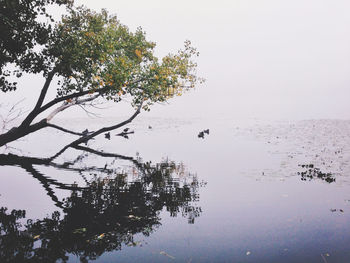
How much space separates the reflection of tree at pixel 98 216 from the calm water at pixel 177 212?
0.14 ft

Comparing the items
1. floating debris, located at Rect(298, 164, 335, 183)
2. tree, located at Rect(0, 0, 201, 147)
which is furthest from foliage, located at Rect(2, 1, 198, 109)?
floating debris, located at Rect(298, 164, 335, 183)

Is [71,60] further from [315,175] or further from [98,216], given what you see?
[315,175]

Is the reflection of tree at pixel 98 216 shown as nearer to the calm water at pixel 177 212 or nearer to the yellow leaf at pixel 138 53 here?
the calm water at pixel 177 212

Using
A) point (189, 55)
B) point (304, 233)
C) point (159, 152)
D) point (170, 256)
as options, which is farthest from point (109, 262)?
point (159, 152)

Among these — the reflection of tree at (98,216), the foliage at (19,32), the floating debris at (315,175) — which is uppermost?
the foliage at (19,32)

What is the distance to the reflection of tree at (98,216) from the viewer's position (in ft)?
27.9

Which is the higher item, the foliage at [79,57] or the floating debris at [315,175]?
the foliage at [79,57]

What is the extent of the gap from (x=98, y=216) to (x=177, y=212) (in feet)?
10.8

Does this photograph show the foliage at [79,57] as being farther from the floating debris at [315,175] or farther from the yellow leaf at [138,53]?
the floating debris at [315,175]

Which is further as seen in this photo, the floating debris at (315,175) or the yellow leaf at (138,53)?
the yellow leaf at (138,53)

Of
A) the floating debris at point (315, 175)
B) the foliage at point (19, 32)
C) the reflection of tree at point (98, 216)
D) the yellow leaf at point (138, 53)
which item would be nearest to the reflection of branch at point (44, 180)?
the reflection of tree at point (98, 216)

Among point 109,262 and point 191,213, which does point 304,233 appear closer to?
point 191,213

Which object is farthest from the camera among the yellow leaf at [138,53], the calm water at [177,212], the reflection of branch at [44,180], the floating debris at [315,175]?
the yellow leaf at [138,53]

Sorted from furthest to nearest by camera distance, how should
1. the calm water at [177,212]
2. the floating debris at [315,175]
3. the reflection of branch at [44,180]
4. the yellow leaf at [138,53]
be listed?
the yellow leaf at [138,53] < the floating debris at [315,175] < the reflection of branch at [44,180] < the calm water at [177,212]
